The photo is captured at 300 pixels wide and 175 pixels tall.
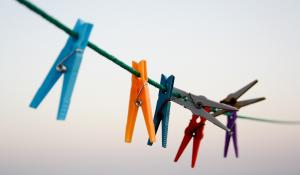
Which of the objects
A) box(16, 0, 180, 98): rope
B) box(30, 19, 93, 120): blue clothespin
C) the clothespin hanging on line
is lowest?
box(30, 19, 93, 120): blue clothespin

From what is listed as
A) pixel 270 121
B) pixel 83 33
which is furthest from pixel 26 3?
pixel 270 121

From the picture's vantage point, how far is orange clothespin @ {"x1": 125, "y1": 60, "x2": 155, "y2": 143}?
265 cm

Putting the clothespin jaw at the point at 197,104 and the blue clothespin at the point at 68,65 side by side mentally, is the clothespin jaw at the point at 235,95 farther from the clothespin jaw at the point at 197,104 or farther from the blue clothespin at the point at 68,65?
the blue clothespin at the point at 68,65

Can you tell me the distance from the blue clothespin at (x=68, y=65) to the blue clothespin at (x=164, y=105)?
3.86 ft

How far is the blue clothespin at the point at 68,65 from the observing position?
6.47ft

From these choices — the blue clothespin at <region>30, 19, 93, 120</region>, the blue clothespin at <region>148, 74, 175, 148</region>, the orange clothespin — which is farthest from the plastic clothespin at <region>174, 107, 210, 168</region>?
the blue clothespin at <region>30, 19, 93, 120</region>

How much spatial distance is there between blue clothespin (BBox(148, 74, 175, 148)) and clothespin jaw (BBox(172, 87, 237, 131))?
155 mm

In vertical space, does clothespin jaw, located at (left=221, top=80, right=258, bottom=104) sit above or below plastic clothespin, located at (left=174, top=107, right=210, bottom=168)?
above

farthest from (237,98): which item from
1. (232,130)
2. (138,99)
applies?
(138,99)

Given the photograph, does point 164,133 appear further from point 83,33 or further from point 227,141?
point 227,141

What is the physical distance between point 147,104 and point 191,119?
1055 millimetres

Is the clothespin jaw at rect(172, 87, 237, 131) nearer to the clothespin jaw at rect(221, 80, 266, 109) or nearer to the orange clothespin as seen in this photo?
the orange clothespin

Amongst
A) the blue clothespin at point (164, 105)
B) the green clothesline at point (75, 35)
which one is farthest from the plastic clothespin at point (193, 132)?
the green clothesline at point (75, 35)

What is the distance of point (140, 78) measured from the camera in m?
2.74
